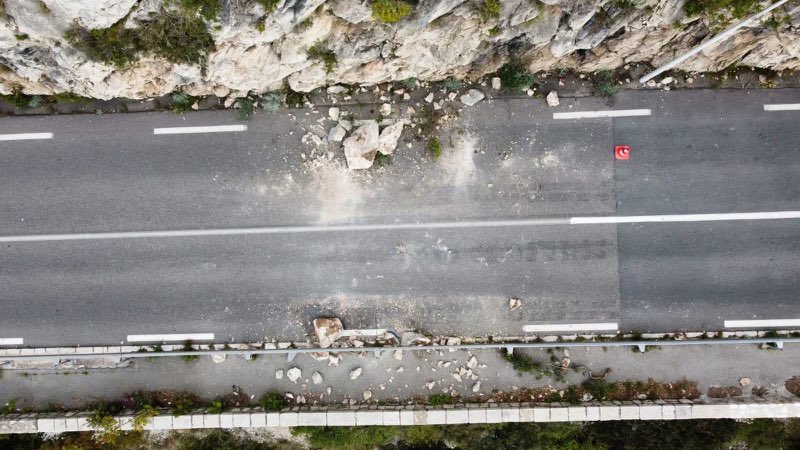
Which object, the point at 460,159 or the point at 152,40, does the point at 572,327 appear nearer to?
the point at 460,159

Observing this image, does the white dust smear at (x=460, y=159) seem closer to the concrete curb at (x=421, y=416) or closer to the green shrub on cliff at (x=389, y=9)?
the green shrub on cliff at (x=389, y=9)

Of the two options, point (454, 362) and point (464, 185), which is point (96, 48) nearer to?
point (464, 185)

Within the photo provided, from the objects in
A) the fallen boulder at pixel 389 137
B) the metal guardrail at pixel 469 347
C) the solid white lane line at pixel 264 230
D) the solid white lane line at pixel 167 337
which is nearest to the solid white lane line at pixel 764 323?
the metal guardrail at pixel 469 347

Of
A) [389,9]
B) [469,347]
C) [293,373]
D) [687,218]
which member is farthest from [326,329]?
[687,218]

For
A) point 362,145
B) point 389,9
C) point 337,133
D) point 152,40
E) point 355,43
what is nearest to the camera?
point 389,9

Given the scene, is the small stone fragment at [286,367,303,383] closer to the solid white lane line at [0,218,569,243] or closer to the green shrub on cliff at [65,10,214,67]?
the solid white lane line at [0,218,569,243]

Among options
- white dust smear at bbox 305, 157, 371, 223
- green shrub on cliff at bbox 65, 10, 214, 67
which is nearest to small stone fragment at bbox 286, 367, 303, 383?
white dust smear at bbox 305, 157, 371, 223

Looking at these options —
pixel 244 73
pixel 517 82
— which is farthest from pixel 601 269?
pixel 244 73
